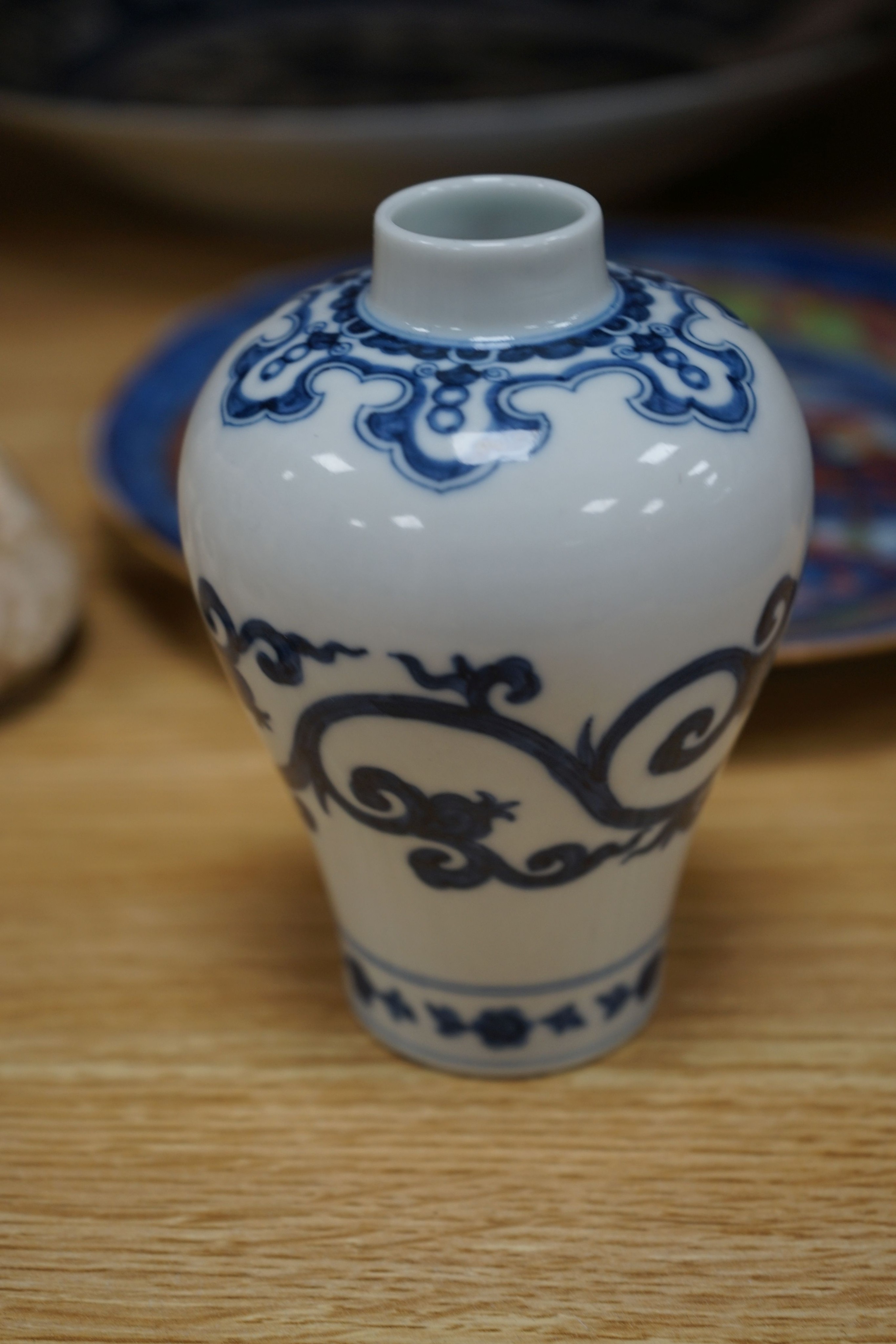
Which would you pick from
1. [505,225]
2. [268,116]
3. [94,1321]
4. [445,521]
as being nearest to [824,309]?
[268,116]

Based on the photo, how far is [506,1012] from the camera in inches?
23.2

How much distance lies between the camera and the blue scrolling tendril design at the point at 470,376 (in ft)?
1.51

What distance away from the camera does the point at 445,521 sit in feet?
1.48

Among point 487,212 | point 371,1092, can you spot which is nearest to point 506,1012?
point 371,1092

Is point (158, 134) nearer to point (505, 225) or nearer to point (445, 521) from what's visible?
point (505, 225)

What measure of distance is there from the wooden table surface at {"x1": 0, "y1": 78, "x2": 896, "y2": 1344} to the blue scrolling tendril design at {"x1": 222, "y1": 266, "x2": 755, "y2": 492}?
0.86 feet

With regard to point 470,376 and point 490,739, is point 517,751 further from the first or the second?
point 470,376

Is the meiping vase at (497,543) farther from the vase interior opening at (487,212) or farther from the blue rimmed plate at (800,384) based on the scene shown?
the blue rimmed plate at (800,384)

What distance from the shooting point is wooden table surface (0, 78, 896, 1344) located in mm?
511

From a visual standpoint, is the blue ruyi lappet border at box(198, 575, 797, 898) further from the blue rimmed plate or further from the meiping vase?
the blue rimmed plate

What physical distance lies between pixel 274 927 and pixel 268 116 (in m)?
0.60

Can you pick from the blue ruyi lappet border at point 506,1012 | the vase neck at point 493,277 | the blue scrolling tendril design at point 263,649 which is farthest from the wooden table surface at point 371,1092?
the vase neck at point 493,277

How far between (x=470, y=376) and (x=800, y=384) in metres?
0.58

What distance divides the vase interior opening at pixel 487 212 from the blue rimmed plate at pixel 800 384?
29cm
